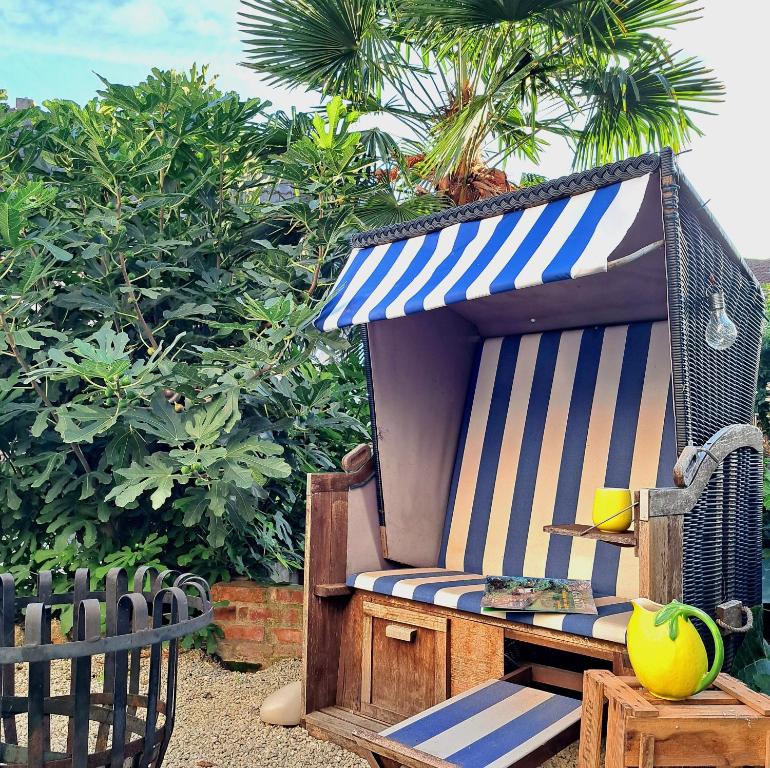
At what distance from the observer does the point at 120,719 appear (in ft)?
5.43

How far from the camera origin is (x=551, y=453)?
140 inches

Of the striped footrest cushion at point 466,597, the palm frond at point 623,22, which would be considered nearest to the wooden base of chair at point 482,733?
the striped footrest cushion at point 466,597

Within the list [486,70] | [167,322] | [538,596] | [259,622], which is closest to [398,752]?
[538,596]

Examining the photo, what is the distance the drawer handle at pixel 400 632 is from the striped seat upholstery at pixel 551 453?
134 millimetres

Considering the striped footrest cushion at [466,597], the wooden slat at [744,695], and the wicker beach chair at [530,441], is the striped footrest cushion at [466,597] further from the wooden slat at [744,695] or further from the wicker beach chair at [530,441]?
the wooden slat at [744,695]

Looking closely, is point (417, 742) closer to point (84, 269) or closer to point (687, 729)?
point (687, 729)

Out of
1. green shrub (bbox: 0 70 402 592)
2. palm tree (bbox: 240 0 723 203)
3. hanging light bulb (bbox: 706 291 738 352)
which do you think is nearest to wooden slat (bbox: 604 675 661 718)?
hanging light bulb (bbox: 706 291 738 352)

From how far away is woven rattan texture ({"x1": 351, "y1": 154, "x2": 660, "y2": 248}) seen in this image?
98.2 inches

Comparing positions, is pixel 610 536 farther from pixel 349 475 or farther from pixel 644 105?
pixel 644 105

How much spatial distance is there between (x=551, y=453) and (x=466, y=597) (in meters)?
1.06

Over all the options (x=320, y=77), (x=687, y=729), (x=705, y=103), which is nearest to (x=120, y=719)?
(x=687, y=729)

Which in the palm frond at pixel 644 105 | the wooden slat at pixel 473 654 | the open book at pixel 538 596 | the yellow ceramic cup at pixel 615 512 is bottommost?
the wooden slat at pixel 473 654

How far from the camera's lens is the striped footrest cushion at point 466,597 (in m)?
2.38

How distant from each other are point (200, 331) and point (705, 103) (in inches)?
178
